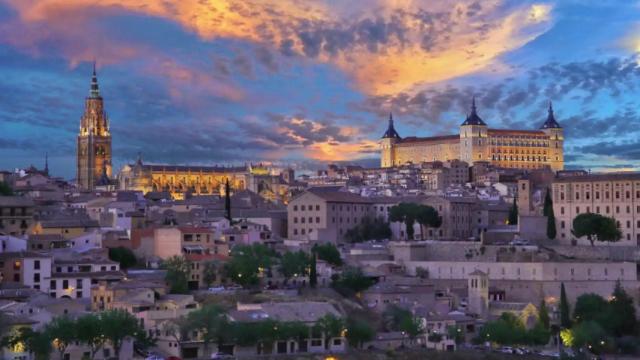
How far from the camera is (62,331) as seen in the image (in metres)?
38.2

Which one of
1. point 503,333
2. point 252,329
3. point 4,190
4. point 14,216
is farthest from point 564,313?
point 4,190

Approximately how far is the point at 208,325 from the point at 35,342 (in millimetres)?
6119

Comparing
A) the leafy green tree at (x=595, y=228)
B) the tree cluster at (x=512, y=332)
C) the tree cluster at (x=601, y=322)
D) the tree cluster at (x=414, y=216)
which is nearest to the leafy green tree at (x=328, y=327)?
the tree cluster at (x=512, y=332)

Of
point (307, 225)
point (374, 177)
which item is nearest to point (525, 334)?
point (307, 225)

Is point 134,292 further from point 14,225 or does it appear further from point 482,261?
point 482,261

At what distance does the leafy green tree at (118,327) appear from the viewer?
3862 cm

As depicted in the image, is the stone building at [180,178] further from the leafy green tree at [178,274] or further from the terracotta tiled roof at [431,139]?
the leafy green tree at [178,274]

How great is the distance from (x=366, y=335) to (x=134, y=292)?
8.44 metres

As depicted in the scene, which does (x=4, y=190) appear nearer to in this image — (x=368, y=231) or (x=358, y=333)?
(x=368, y=231)

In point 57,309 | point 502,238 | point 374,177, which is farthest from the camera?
point 374,177

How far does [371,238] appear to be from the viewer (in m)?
69.0

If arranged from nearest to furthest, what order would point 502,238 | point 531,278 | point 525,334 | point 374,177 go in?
point 525,334, point 531,278, point 502,238, point 374,177

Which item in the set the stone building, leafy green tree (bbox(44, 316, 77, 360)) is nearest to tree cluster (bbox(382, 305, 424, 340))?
leafy green tree (bbox(44, 316, 77, 360))

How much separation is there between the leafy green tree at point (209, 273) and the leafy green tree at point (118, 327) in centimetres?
886
